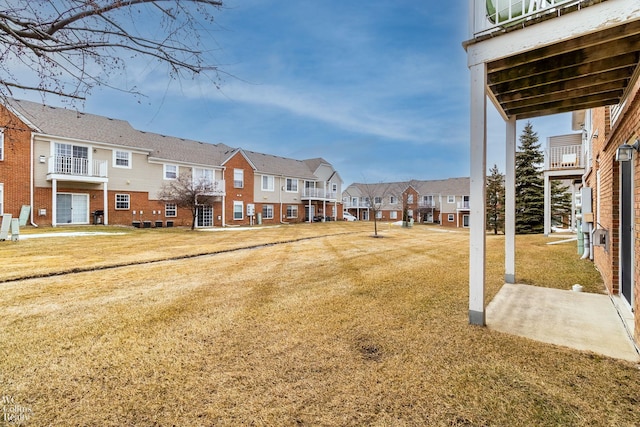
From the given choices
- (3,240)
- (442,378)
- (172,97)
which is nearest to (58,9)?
(172,97)

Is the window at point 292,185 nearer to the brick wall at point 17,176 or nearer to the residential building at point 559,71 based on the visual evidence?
the brick wall at point 17,176

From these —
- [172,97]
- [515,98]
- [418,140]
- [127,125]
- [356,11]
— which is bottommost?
[172,97]

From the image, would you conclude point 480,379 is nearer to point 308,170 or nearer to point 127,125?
point 127,125

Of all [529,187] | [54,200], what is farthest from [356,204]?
[54,200]

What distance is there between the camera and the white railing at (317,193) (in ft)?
116

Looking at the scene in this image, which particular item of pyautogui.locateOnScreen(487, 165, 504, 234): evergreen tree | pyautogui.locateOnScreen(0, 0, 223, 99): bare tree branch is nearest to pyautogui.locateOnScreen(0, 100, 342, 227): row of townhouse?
pyautogui.locateOnScreen(0, 0, 223, 99): bare tree branch

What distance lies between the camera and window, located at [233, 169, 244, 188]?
1122 inches

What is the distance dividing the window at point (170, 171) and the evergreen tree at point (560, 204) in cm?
3130

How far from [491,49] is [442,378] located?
398cm

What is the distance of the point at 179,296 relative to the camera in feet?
17.7

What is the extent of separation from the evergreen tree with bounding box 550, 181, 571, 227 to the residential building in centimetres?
2501

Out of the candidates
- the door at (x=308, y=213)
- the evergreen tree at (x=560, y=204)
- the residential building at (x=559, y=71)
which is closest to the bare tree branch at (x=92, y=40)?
the residential building at (x=559, y=71)

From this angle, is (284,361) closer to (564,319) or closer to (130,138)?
(564,319)

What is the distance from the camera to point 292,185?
34.2 metres
